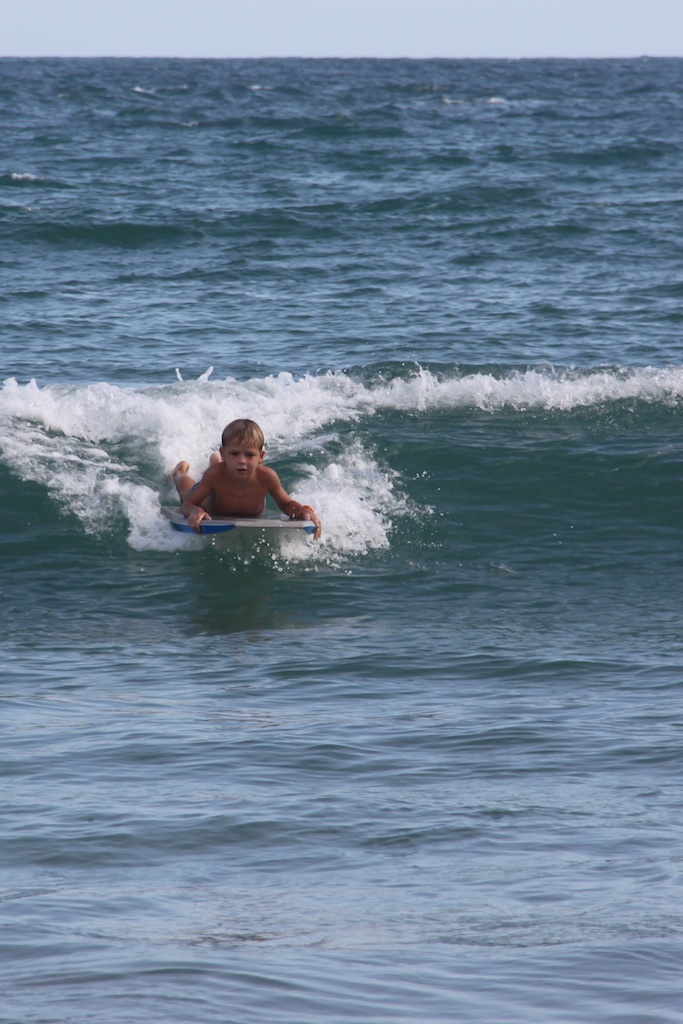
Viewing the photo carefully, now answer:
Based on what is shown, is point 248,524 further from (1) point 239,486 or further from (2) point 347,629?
(2) point 347,629

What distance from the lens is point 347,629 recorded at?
29.4ft

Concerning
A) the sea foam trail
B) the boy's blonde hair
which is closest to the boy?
the boy's blonde hair

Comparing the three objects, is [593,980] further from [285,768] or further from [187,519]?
[187,519]

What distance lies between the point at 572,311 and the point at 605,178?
13.4 m

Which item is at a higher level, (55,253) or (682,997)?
(55,253)

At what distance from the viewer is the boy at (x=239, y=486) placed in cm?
982

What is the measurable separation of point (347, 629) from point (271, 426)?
4.69m

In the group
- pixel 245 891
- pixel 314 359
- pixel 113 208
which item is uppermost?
pixel 113 208

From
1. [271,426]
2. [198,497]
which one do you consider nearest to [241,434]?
[198,497]

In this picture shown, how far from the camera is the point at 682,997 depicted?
4.45 m

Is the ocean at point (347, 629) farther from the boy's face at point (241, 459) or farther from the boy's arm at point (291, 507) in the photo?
the boy's face at point (241, 459)

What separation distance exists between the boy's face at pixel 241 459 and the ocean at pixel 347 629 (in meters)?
0.69

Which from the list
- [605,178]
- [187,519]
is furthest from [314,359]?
[605,178]

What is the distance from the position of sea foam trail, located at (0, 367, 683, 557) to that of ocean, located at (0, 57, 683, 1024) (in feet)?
0.15
